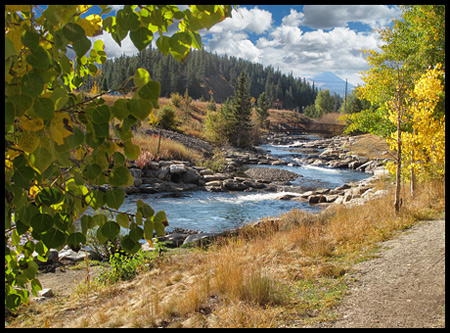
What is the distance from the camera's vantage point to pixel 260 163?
26.1m

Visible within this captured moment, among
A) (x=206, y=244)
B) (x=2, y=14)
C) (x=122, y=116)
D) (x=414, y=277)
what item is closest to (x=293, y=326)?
(x=414, y=277)

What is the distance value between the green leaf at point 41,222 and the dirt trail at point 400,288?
2.99 m

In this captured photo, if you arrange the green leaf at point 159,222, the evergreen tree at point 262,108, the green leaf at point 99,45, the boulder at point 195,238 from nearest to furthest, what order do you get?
the green leaf at point 159,222 < the green leaf at point 99,45 < the boulder at point 195,238 < the evergreen tree at point 262,108

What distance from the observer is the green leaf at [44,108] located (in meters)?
0.86

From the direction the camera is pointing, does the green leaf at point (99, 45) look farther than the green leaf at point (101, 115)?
Yes

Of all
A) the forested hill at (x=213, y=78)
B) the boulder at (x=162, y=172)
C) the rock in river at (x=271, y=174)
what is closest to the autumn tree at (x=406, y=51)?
the rock in river at (x=271, y=174)

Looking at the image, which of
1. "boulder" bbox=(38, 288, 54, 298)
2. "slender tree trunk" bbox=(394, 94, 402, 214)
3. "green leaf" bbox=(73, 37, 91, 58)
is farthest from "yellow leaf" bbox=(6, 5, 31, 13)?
"slender tree trunk" bbox=(394, 94, 402, 214)

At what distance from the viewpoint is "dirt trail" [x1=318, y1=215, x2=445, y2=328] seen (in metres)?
3.18

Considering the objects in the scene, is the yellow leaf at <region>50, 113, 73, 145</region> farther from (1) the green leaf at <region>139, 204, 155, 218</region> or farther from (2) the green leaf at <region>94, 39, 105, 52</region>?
(2) the green leaf at <region>94, 39, 105, 52</region>

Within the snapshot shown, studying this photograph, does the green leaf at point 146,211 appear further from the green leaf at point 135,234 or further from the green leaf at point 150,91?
the green leaf at point 150,91

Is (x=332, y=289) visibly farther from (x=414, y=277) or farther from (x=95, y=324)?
(x=95, y=324)

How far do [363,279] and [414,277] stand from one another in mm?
602

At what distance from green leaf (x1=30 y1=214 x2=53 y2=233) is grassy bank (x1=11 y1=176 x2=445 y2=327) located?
104 inches

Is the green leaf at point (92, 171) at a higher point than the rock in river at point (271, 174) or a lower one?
higher
